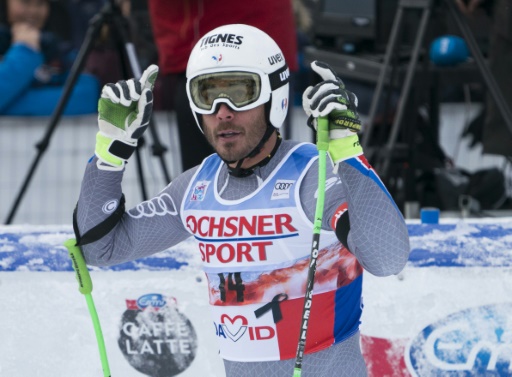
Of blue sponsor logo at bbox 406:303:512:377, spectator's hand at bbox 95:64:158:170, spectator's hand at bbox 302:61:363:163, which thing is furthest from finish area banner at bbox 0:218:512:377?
spectator's hand at bbox 302:61:363:163

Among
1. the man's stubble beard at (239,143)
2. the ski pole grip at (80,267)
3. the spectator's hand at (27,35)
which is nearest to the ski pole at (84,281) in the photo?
the ski pole grip at (80,267)

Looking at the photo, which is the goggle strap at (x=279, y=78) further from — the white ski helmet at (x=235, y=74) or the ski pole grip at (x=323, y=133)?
the ski pole grip at (x=323, y=133)

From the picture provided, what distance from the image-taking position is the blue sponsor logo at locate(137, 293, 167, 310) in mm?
4336

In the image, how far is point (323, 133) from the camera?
3273 millimetres

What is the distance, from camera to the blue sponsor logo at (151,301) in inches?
171

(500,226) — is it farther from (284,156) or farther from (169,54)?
(169,54)

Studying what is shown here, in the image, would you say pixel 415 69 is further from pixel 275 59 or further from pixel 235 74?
pixel 235 74

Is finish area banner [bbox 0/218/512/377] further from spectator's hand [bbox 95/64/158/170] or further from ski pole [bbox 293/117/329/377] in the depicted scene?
ski pole [bbox 293/117/329/377]

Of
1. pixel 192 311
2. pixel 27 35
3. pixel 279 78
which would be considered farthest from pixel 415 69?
pixel 27 35

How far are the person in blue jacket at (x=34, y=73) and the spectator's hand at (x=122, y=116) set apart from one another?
10.4 ft

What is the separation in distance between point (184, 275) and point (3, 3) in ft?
13.3

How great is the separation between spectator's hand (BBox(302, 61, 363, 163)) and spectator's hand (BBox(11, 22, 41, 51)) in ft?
13.8

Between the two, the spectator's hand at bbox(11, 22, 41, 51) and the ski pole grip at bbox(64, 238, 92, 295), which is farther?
the spectator's hand at bbox(11, 22, 41, 51)

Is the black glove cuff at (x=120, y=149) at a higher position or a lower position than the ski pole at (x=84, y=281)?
higher
